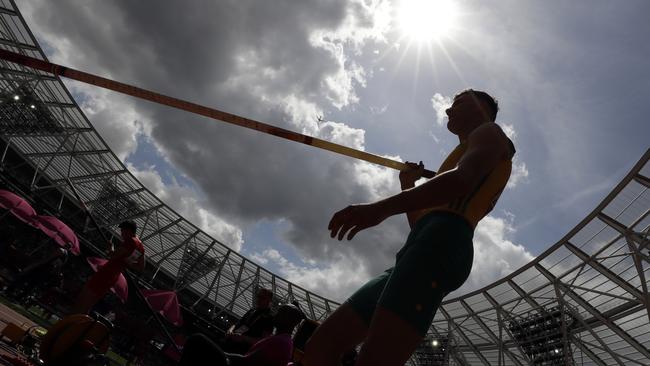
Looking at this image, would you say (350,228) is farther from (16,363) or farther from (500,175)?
(16,363)

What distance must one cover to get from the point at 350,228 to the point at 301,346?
6.81ft

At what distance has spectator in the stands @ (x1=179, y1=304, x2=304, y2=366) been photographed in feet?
3.84

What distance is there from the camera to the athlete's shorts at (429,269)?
1.29 meters

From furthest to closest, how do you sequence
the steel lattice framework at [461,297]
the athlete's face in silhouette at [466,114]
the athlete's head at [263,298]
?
the steel lattice framework at [461,297] < the athlete's head at [263,298] < the athlete's face in silhouette at [466,114]

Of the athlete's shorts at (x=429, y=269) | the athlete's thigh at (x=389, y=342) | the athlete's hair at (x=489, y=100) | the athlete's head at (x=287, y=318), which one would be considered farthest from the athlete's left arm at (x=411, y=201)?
the athlete's head at (x=287, y=318)

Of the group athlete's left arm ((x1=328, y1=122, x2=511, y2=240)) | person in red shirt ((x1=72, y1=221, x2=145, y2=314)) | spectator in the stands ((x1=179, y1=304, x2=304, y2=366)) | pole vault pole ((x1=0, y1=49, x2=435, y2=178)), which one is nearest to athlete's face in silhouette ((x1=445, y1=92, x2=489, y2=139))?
athlete's left arm ((x1=328, y1=122, x2=511, y2=240))

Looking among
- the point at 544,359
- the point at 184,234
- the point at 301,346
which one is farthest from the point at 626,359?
the point at 184,234

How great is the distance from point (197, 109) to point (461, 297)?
67.5 ft

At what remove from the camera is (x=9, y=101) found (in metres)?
19.6

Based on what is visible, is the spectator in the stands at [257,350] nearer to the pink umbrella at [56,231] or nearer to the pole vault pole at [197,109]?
the pole vault pole at [197,109]

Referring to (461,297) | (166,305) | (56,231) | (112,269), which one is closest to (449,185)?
(112,269)

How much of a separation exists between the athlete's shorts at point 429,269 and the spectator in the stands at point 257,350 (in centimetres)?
57

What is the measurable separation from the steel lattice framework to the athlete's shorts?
13.7 metres

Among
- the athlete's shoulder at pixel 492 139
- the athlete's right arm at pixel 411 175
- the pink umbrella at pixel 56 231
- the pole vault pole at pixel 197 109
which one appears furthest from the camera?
the pink umbrella at pixel 56 231
